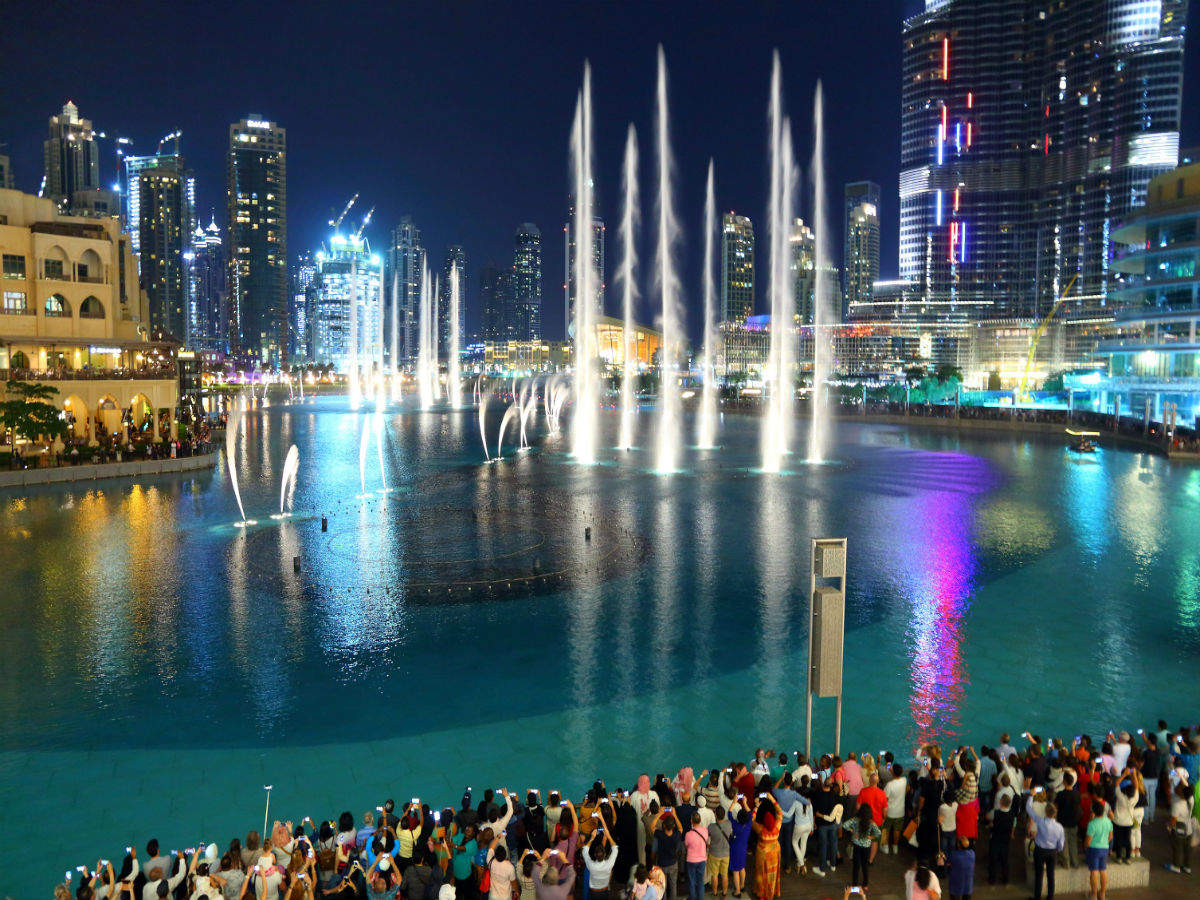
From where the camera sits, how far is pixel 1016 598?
2264 cm

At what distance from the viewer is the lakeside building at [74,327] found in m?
55.9

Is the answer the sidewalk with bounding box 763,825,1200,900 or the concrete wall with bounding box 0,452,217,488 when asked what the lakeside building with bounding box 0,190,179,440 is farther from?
the sidewalk with bounding box 763,825,1200,900

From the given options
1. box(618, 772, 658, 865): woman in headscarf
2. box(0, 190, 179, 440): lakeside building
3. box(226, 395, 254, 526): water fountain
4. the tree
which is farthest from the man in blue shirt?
box(0, 190, 179, 440): lakeside building

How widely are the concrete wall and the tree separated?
464cm

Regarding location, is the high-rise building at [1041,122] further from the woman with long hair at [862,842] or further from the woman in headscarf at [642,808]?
the woman in headscarf at [642,808]

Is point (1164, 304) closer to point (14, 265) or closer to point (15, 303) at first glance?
point (14, 265)

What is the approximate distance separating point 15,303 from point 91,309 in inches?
213

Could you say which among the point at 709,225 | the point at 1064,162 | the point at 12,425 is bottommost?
the point at 12,425

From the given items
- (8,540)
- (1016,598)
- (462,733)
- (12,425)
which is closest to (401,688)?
(462,733)

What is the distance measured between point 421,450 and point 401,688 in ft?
141

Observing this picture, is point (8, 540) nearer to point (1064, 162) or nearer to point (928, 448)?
point (928, 448)

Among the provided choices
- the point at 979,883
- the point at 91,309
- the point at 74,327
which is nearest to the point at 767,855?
the point at 979,883

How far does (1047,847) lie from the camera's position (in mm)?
9234

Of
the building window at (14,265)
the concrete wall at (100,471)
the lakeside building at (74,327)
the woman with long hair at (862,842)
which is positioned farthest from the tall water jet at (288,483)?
the woman with long hair at (862,842)
